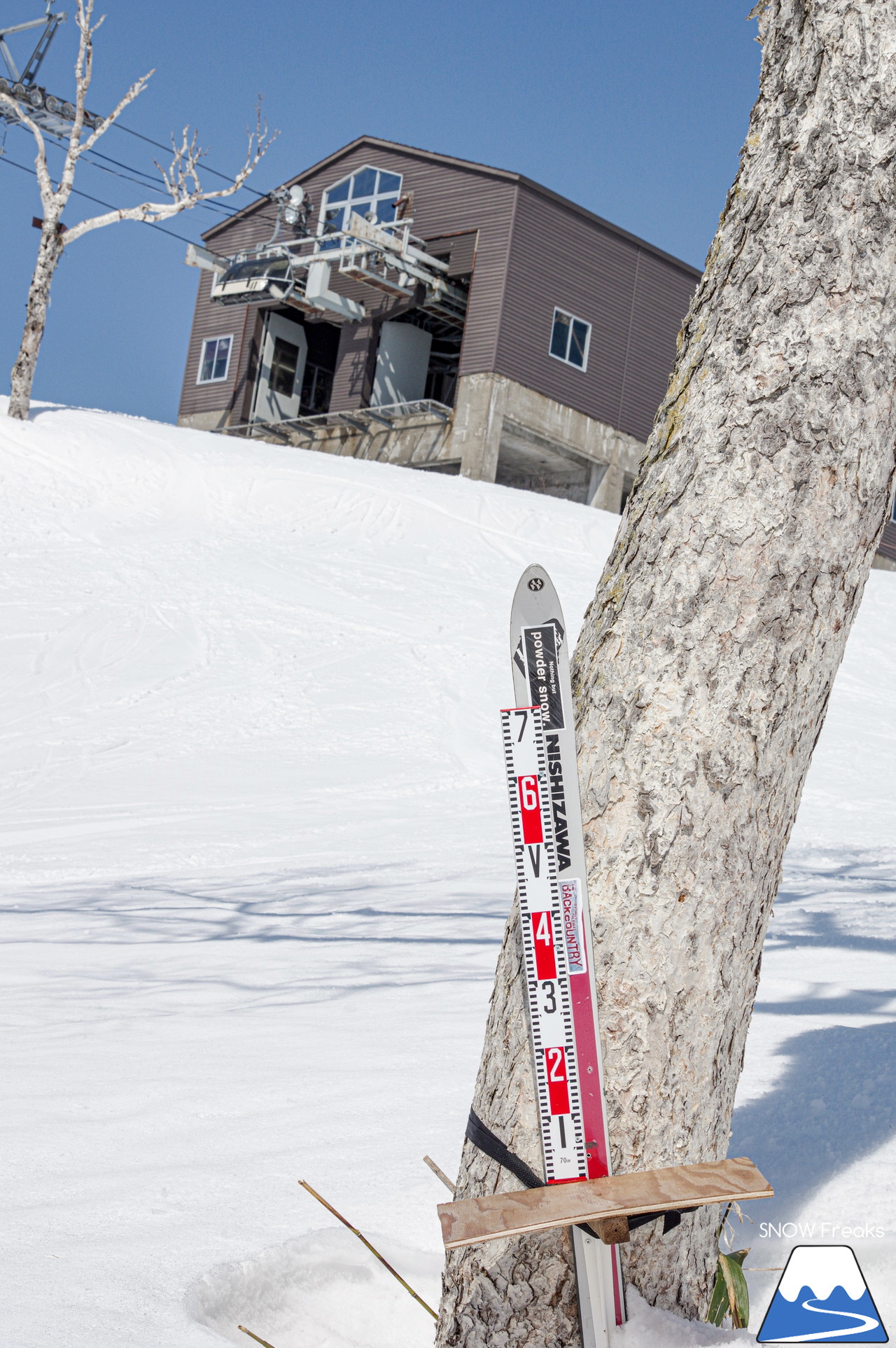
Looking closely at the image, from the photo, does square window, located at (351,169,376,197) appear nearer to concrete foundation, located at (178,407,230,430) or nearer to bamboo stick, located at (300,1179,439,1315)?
concrete foundation, located at (178,407,230,430)

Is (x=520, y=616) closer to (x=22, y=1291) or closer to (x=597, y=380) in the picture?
(x=22, y=1291)

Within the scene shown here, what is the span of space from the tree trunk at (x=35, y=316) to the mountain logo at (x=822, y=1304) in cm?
1967

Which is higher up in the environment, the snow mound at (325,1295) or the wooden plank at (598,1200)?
the wooden plank at (598,1200)

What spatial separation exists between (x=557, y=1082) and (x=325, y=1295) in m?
0.95

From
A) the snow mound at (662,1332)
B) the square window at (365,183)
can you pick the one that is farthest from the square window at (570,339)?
the snow mound at (662,1332)

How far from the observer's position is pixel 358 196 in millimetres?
30547

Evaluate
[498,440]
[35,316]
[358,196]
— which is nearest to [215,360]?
[358,196]

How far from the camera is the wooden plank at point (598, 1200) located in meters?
1.86

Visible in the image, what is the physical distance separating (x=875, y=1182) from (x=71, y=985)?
3.47 metres

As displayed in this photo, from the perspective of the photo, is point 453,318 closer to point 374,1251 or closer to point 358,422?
point 358,422

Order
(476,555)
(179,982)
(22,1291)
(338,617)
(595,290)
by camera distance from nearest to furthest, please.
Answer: (22,1291) → (179,982) → (338,617) → (476,555) → (595,290)

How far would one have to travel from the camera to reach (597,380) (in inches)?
1147

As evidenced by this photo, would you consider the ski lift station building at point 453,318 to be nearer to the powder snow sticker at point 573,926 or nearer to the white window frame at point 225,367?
the white window frame at point 225,367

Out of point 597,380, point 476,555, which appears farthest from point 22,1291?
point 597,380
